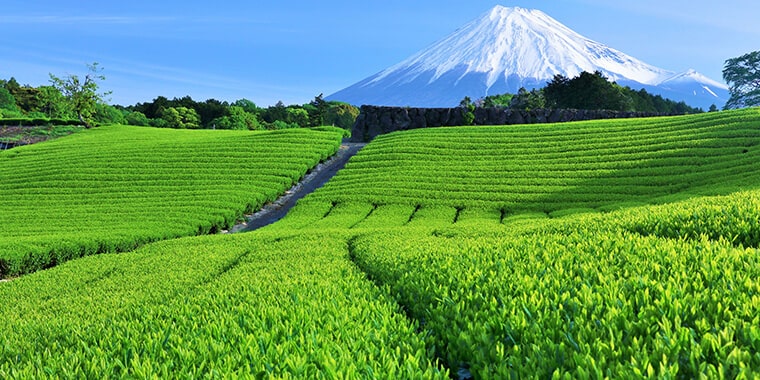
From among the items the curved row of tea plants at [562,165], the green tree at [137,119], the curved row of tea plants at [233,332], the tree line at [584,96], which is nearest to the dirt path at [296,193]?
the curved row of tea plants at [562,165]

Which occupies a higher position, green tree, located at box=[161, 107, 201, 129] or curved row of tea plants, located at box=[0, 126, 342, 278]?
green tree, located at box=[161, 107, 201, 129]

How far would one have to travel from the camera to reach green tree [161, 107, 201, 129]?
91.6 m

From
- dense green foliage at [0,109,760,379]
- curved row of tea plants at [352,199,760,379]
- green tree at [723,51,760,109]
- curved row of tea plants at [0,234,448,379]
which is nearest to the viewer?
curved row of tea plants at [352,199,760,379]

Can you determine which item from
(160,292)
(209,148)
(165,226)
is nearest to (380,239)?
(160,292)

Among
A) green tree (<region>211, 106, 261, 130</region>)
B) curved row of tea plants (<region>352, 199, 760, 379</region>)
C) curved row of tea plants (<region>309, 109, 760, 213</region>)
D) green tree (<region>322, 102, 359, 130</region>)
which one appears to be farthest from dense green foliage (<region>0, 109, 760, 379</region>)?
green tree (<region>322, 102, 359, 130</region>)

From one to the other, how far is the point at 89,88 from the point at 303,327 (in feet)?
255

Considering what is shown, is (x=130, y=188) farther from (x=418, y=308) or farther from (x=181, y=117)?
(x=181, y=117)

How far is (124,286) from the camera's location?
9.70 meters

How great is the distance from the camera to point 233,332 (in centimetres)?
443

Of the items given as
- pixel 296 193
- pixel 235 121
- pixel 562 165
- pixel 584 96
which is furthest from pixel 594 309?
pixel 235 121

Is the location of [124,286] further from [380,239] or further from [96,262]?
[380,239]

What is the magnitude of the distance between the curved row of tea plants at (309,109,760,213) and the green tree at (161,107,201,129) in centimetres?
6800

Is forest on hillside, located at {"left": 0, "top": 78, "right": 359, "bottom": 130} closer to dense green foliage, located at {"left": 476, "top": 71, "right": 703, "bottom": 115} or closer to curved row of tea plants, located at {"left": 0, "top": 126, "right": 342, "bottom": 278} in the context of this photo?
dense green foliage, located at {"left": 476, "top": 71, "right": 703, "bottom": 115}

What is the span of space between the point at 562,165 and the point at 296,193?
1610 centimetres
